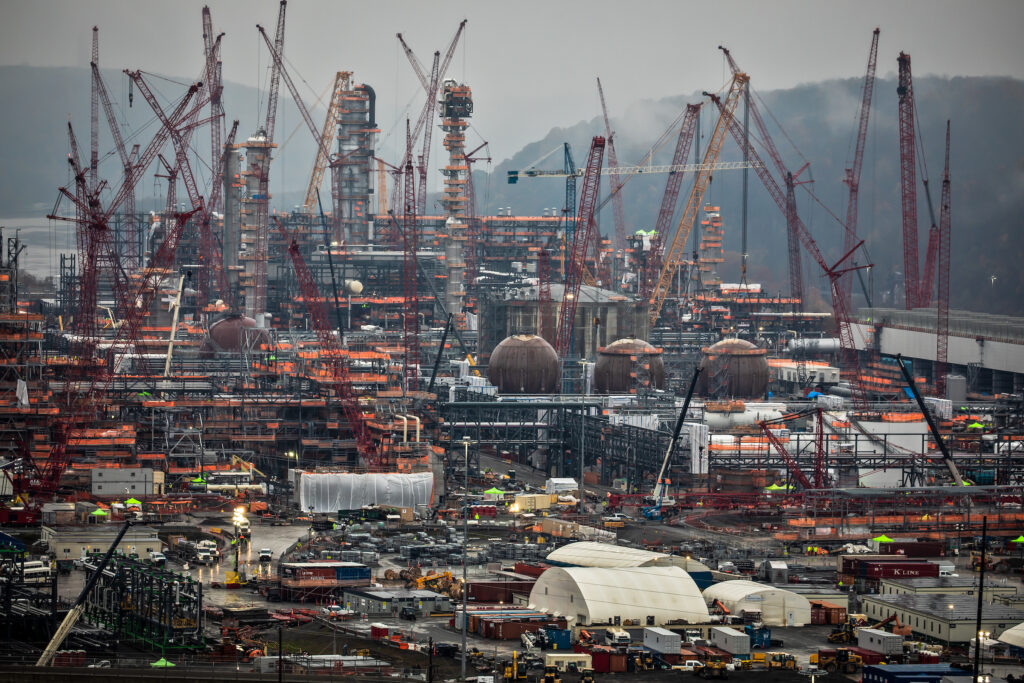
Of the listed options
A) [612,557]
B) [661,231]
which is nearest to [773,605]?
[612,557]

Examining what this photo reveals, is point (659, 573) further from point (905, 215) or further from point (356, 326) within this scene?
point (356, 326)

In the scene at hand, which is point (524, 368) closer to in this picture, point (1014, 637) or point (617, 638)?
point (617, 638)

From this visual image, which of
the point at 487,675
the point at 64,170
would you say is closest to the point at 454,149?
the point at 64,170

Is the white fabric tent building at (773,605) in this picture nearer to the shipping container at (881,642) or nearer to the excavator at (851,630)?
the excavator at (851,630)

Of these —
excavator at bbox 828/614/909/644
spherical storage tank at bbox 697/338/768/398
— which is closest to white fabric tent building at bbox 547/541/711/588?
excavator at bbox 828/614/909/644

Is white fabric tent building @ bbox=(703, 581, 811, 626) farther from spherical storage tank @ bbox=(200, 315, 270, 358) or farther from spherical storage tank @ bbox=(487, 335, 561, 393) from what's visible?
spherical storage tank @ bbox=(200, 315, 270, 358)

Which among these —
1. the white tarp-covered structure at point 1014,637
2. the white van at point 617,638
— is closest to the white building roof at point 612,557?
the white van at point 617,638
